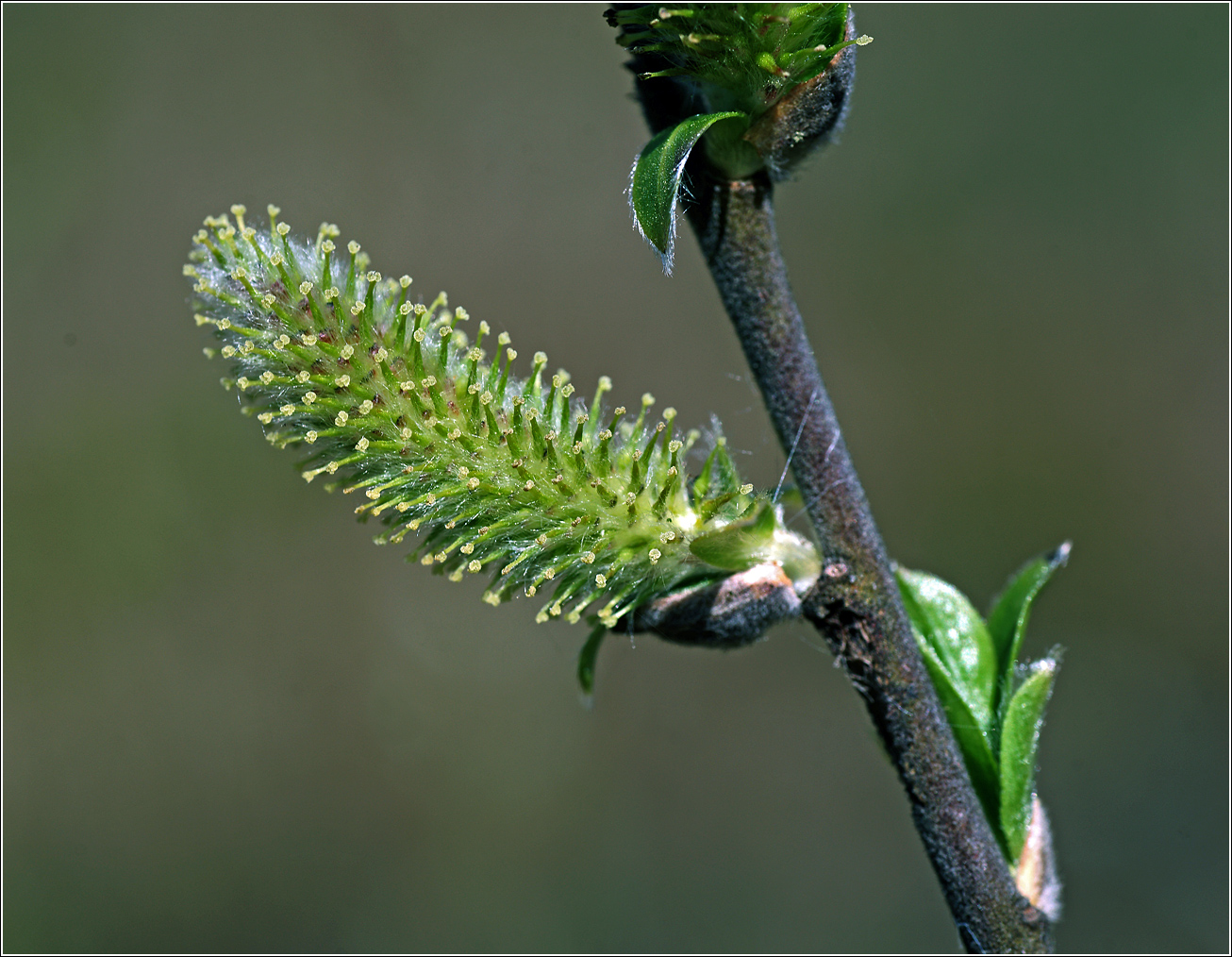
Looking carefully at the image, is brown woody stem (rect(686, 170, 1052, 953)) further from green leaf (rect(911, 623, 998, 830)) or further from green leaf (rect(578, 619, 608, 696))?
green leaf (rect(578, 619, 608, 696))

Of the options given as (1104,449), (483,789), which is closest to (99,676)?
(483,789)

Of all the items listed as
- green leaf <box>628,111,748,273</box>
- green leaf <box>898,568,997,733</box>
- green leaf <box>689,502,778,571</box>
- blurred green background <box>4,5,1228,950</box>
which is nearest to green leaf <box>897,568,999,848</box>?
green leaf <box>898,568,997,733</box>

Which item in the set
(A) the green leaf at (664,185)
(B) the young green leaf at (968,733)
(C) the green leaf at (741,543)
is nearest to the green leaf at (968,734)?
(B) the young green leaf at (968,733)

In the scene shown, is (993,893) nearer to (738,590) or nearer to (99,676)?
(738,590)

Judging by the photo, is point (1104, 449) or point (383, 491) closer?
point (383, 491)

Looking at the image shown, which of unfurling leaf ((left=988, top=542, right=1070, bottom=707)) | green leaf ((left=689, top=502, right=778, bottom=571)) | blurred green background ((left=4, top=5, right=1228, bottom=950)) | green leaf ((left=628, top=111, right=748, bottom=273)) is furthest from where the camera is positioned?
blurred green background ((left=4, top=5, right=1228, bottom=950))

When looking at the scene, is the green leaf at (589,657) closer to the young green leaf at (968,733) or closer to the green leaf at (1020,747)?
the young green leaf at (968,733)
